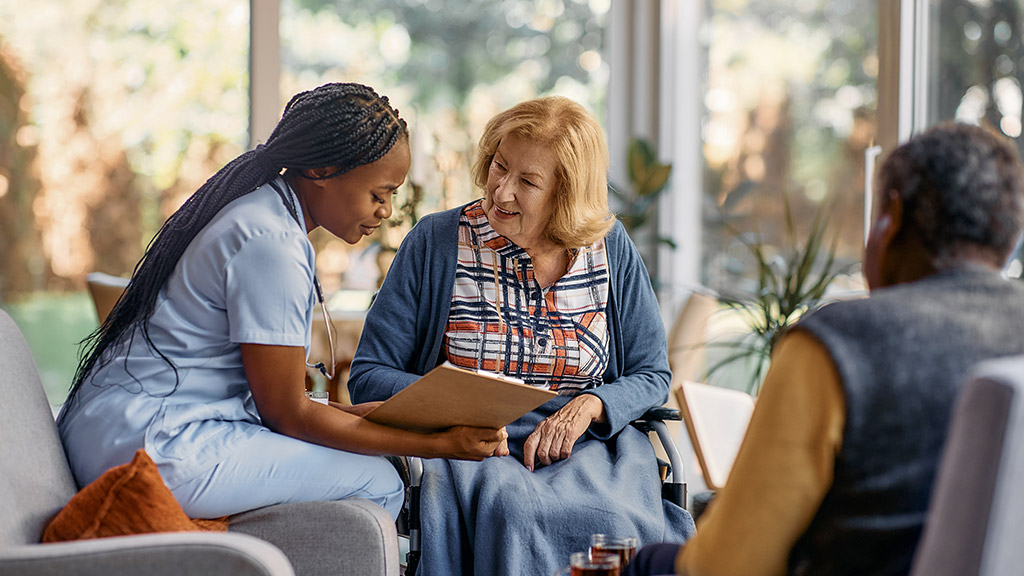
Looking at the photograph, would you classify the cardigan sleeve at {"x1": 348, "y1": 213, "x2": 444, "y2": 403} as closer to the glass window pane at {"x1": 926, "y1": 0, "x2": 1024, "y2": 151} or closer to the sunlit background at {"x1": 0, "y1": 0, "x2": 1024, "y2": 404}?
the sunlit background at {"x1": 0, "y1": 0, "x2": 1024, "y2": 404}

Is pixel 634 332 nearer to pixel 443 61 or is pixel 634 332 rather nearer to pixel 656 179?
pixel 656 179

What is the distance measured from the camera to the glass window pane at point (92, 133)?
14.3 feet

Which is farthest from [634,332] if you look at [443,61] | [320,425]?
[443,61]

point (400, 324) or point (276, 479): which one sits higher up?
point (400, 324)

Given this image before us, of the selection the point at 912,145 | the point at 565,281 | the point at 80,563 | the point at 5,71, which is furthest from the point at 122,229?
the point at 912,145

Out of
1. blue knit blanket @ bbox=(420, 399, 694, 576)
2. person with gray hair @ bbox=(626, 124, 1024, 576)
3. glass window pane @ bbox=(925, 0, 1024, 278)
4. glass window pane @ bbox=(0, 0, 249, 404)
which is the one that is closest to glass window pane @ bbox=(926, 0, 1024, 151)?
glass window pane @ bbox=(925, 0, 1024, 278)

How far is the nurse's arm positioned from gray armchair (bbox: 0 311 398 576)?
0.38ft

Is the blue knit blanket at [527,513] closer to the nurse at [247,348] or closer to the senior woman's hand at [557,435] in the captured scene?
the senior woman's hand at [557,435]

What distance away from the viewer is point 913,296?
1035 millimetres

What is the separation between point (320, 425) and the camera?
1.65 metres

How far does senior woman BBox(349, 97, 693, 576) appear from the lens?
2062 millimetres

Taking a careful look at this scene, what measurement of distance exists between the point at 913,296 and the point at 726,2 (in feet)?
12.0

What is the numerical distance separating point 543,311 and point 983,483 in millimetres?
Result: 1303

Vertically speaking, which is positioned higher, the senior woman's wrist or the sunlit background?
the sunlit background
